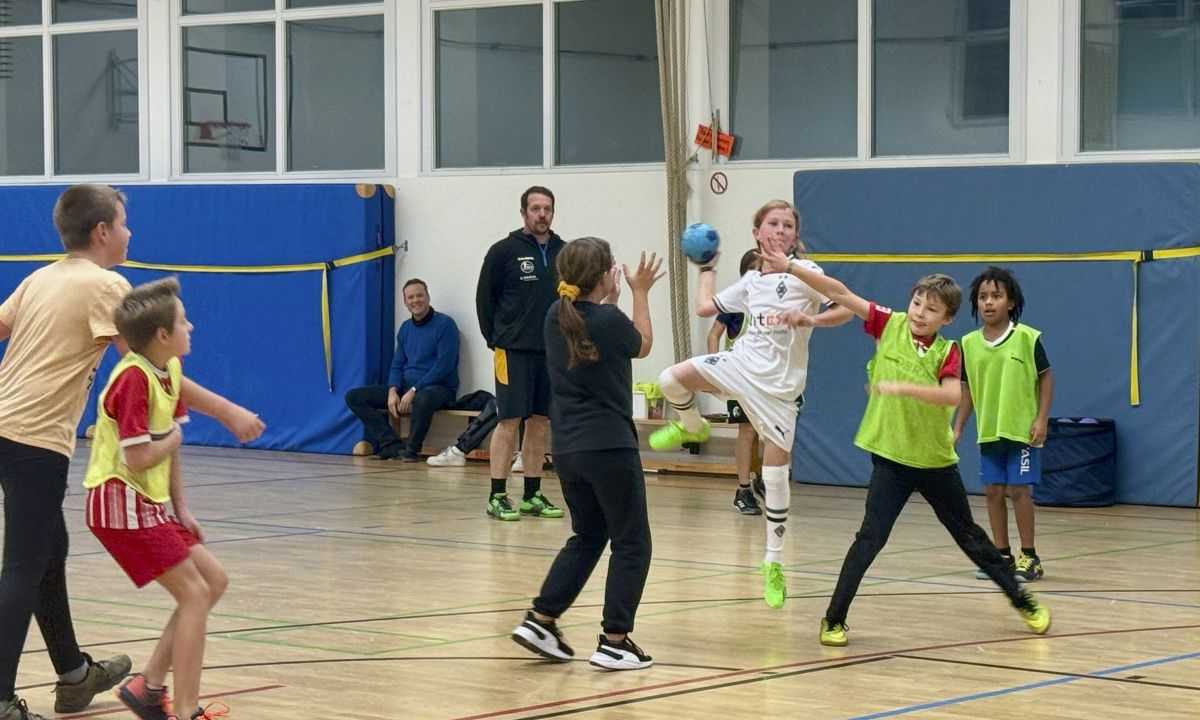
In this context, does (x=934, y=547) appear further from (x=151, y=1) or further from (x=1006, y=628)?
(x=151, y=1)

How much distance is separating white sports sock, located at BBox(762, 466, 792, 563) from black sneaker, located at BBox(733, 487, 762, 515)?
11.3 ft

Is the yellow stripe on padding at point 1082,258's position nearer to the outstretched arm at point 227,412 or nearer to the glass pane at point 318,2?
the glass pane at point 318,2

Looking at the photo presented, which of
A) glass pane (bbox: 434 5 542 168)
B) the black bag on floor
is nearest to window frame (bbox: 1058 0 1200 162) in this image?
the black bag on floor

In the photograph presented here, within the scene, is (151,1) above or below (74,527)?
above

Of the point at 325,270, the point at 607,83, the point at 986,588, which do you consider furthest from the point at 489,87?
the point at 986,588

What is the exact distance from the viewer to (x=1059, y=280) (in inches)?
490

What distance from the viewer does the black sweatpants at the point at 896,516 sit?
268 inches

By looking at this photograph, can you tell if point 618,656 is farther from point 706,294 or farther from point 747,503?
point 747,503

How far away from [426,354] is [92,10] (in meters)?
5.91

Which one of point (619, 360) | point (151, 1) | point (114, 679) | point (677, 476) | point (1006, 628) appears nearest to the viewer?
point (114, 679)

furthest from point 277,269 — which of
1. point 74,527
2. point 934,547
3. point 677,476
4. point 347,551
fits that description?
point 934,547

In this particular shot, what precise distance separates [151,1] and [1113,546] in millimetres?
11524

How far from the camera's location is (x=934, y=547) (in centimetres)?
990

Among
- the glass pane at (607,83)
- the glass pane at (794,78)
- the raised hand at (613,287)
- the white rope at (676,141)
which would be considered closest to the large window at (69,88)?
the glass pane at (607,83)
